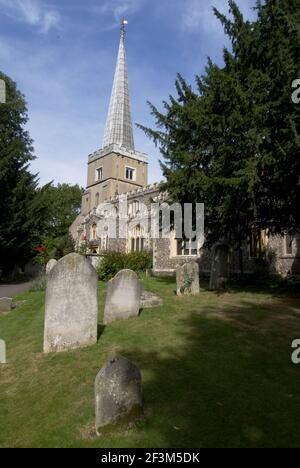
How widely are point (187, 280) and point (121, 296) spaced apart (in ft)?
13.7

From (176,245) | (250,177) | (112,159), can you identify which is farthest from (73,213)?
(250,177)

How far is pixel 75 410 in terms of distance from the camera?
4.02m

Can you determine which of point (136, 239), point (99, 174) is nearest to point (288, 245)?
point (136, 239)

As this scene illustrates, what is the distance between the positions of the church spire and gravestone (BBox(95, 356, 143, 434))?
51.5m

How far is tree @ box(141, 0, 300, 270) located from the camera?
9461 mm

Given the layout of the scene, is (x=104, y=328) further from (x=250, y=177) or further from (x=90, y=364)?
(x=250, y=177)

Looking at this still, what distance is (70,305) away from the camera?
20.4 feet

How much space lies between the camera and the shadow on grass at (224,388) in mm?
3316

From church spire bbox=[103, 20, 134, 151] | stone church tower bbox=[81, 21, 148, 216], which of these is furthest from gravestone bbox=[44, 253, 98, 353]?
church spire bbox=[103, 20, 134, 151]

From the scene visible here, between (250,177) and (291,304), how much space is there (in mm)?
3884

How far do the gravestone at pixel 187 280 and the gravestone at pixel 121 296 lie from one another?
3.77m

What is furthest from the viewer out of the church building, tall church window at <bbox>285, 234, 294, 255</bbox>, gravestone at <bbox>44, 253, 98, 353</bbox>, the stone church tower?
the stone church tower

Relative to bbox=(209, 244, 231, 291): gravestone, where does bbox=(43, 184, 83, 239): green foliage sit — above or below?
above

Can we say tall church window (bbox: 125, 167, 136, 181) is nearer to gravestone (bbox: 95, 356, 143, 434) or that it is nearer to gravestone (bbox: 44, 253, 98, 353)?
gravestone (bbox: 44, 253, 98, 353)
